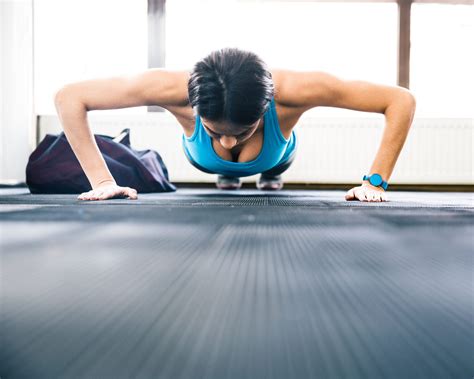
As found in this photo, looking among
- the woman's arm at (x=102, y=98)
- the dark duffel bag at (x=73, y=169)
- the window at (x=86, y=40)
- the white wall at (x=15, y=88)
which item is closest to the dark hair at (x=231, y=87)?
the woman's arm at (x=102, y=98)

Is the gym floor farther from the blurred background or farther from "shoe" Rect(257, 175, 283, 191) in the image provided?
the blurred background

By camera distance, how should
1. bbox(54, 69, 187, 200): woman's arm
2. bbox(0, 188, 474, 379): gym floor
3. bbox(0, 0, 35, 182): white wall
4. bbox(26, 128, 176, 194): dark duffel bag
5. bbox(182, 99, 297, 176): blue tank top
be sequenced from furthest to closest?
bbox(0, 0, 35, 182): white wall
bbox(26, 128, 176, 194): dark duffel bag
bbox(182, 99, 297, 176): blue tank top
bbox(54, 69, 187, 200): woman's arm
bbox(0, 188, 474, 379): gym floor

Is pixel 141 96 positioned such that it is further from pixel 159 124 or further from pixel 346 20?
pixel 346 20

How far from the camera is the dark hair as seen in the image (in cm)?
107

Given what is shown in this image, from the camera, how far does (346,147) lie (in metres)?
2.96

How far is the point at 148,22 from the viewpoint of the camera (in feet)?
9.95

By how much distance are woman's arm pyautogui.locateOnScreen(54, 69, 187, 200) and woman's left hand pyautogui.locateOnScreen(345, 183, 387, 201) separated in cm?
67

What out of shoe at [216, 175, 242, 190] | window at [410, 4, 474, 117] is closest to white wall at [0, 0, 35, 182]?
shoe at [216, 175, 242, 190]

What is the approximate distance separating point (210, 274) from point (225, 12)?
291 centimetres

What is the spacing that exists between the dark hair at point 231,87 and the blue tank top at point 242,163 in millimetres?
266

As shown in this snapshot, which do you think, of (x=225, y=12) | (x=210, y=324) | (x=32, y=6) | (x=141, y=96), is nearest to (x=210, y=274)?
(x=210, y=324)

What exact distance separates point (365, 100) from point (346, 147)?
1656 mm

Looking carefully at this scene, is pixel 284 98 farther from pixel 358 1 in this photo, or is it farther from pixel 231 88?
pixel 358 1

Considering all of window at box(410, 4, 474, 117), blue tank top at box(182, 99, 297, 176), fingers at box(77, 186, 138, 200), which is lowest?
fingers at box(77, 186, 138, 200)
